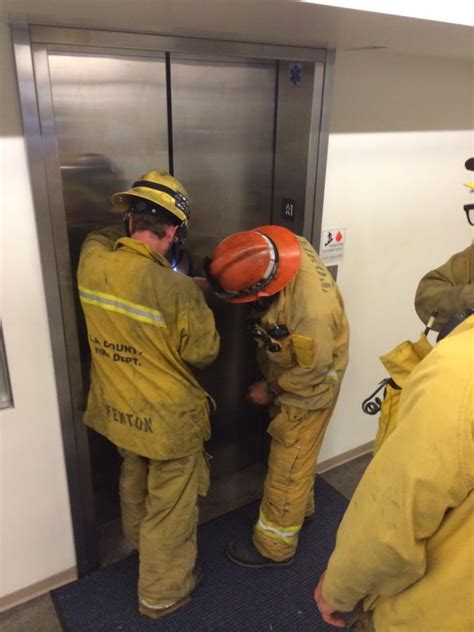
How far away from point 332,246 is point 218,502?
1.58 m

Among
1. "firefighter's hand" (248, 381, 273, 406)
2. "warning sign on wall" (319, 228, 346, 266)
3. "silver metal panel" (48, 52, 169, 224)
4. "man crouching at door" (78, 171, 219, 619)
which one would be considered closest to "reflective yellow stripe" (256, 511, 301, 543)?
"man crouching at door" (78, 171, 219, 619)

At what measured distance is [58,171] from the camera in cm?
177

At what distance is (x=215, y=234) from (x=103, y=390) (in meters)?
0.96

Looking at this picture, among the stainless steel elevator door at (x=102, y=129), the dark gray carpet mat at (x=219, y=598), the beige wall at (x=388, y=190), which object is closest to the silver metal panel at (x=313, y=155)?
the beige wall at (x=388, y=190)

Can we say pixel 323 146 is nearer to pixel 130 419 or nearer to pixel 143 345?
pixel 143 345

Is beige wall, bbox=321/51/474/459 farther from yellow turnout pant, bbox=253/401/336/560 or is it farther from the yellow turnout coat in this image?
the yellow turnout coat

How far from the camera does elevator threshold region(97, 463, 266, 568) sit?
260 centimetres

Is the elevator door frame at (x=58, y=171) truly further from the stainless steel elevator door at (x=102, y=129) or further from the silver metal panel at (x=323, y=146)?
the stainless steel elevator door at (x=102, y=129)

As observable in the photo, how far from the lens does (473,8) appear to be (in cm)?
146

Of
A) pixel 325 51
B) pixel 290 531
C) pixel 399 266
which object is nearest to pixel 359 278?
pixel 399 266

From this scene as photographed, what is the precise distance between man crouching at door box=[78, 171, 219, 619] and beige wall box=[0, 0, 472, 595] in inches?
9.5

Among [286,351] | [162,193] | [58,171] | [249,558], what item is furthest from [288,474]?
[58,171]

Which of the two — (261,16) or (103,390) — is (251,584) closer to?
(103,390)

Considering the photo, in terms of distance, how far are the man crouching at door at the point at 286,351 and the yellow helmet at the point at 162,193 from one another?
0.84ft
